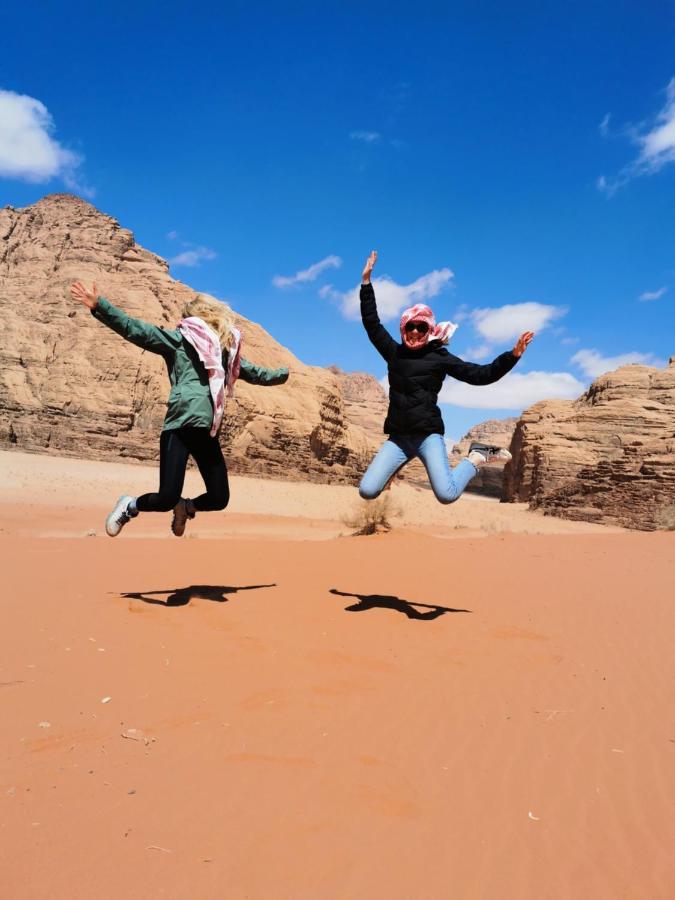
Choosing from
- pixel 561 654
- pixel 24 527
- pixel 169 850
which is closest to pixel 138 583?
pixel 561 654

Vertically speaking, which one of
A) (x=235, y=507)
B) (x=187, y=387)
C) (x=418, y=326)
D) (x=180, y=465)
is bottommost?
(x=235, y=507)

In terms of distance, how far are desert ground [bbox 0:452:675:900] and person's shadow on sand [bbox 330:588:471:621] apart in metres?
0.06

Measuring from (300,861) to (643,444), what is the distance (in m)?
24.5

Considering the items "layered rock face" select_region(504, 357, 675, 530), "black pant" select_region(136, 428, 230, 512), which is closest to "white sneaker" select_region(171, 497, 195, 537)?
"black pant" select_region(136, 428, 230, 512)

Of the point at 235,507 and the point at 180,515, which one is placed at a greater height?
the point at 180,515

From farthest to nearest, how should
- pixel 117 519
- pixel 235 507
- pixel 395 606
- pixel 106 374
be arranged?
pixel 106 374
pixel 235 507
pixel 395 606
pixel 117 519

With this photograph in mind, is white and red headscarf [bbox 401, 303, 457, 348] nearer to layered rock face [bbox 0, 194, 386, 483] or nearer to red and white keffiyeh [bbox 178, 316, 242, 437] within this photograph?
red and white keffiyeh [bbox 178, 316, 242, 437]

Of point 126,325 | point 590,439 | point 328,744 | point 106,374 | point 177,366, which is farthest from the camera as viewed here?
point 106,374

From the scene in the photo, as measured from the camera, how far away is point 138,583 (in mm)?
5945

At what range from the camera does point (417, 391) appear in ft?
16.8

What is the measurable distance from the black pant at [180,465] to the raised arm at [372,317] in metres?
1.68

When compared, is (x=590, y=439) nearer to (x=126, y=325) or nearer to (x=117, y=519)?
(x=117, y=519)

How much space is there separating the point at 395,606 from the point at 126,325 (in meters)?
3.37

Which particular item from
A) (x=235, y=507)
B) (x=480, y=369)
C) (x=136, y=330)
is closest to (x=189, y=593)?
(x=136, y=330)
